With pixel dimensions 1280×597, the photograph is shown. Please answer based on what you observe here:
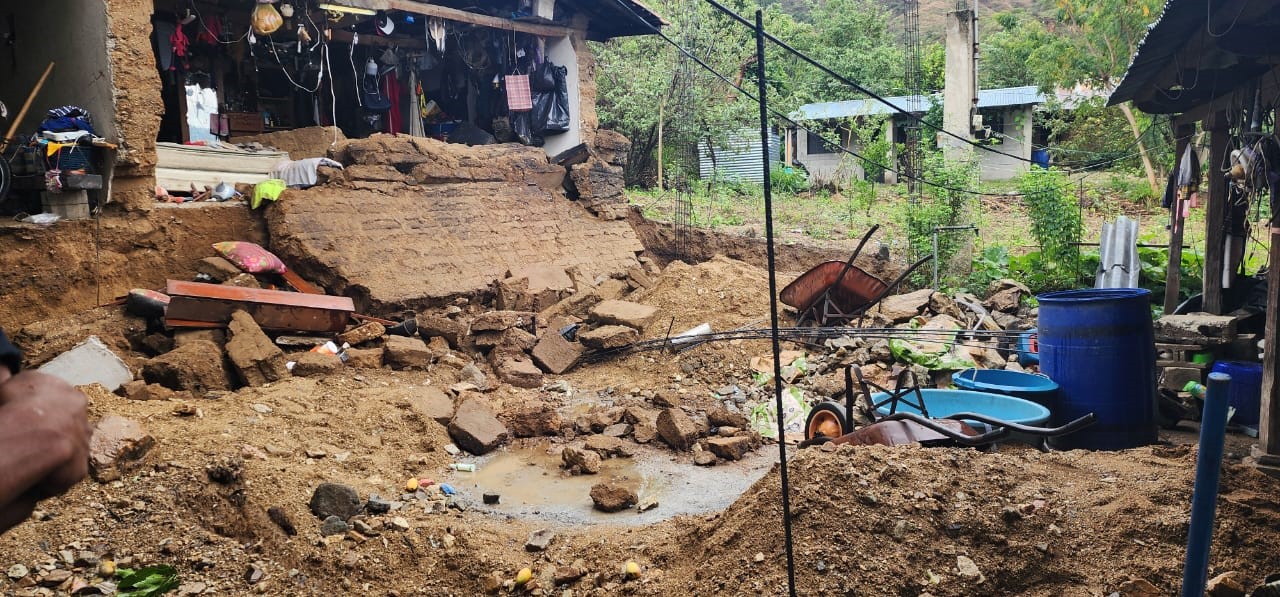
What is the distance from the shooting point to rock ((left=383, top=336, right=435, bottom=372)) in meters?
8.29

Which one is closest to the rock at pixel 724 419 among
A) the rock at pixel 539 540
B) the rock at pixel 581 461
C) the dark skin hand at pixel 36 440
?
the rock at pixel 581 461

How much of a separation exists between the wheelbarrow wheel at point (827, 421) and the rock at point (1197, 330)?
3.98 meters

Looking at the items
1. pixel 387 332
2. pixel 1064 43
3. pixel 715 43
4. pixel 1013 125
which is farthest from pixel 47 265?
pixel 1013 125

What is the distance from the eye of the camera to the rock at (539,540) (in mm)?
4773

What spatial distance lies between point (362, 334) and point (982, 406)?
18.9 ft

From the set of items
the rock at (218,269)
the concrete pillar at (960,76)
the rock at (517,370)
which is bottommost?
the rock at (517,370)

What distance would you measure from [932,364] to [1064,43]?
1826cm

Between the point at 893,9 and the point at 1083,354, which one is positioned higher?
the point at 893,9

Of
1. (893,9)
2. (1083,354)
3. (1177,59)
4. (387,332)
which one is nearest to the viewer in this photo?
(1083,354)

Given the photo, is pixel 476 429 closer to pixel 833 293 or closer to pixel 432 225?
pixel 432 225

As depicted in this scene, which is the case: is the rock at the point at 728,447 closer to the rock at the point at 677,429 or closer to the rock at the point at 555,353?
the rock at the point at 677,429

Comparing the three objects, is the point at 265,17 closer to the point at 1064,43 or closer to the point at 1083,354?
the point at 1083,354

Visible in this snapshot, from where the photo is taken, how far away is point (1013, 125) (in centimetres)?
2745

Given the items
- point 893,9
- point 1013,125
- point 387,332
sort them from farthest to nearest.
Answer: point 893,9 < point 1013,125 < point 387,332
